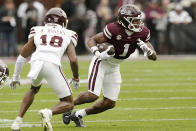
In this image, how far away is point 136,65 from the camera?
1698 centimetres

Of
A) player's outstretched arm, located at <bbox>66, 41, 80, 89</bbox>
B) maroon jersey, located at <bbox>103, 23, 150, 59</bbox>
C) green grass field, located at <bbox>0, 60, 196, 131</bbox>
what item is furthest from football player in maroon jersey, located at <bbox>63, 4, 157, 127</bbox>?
player's outstretched arm, located at <bbox>66, 41, 80, 89</bbox>

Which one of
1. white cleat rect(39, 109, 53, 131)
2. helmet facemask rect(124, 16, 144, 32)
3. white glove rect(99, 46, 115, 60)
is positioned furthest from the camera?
helmet facemask rect(124, 16, 144, 32)

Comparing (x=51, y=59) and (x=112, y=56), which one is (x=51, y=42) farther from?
(x=112, y=56)

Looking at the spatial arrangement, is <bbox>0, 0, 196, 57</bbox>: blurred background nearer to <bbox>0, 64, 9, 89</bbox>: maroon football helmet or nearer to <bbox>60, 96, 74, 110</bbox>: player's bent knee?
<bbox>0, 64, 9, 89</bbox>: maroon football helmet

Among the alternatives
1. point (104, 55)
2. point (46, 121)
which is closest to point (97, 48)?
point (104, 55)

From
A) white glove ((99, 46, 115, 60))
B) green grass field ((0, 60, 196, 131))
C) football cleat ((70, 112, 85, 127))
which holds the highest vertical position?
white glove ((99, 46, 115, 60))

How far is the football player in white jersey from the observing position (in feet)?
24.5

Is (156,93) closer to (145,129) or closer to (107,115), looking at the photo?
(107,115)

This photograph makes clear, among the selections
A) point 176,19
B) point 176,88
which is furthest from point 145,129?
point 176,19

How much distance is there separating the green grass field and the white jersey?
39.1 inches

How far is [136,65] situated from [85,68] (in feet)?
5.09

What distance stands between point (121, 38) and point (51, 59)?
1.27m

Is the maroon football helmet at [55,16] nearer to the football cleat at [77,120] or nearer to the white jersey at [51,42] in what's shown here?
the white jersey at [51,42]

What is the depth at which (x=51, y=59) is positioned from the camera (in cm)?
747
